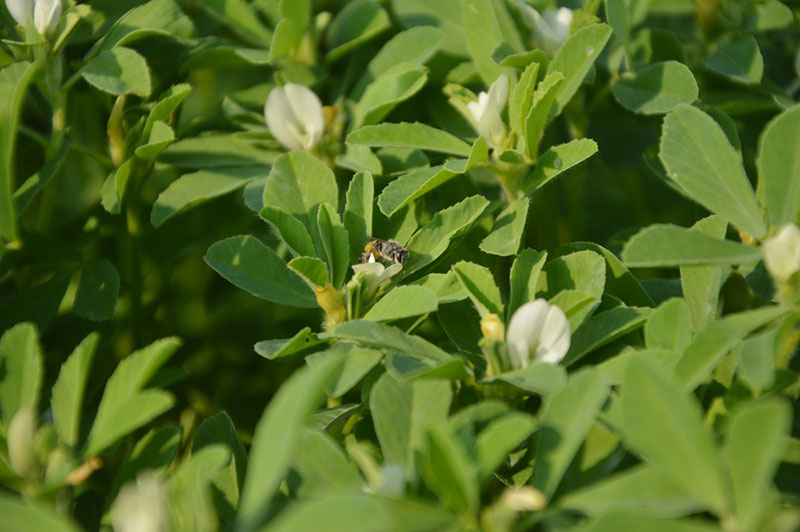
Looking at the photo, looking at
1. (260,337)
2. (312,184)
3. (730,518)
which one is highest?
(312,184)

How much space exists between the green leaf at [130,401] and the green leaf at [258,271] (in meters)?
0.18

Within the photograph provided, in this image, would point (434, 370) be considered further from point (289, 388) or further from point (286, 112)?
point (286, 112)

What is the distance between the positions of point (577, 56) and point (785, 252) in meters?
0.33

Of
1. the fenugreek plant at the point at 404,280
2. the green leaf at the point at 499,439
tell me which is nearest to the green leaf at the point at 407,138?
the fenugreek plant at the point at 404,280

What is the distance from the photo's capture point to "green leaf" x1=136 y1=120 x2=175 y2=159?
944mm

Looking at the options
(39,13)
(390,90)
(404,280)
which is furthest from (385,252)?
(39,13)

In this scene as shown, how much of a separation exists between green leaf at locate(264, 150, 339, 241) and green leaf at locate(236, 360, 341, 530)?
14.3 inches

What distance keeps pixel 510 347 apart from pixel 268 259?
280 millimetres

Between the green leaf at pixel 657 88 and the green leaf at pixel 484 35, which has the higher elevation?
the green leaf at pixel 484 35

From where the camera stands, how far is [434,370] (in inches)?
28.0

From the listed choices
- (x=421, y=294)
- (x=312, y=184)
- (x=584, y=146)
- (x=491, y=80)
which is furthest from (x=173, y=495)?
(x=491, y=80)

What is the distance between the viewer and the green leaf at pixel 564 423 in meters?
0.64

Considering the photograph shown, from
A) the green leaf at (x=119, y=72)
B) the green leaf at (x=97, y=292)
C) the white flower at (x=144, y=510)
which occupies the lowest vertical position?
the green leaf at (x=97, y=292)

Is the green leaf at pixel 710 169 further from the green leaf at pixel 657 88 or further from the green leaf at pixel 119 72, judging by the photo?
the green leaf at pixel 119 72
